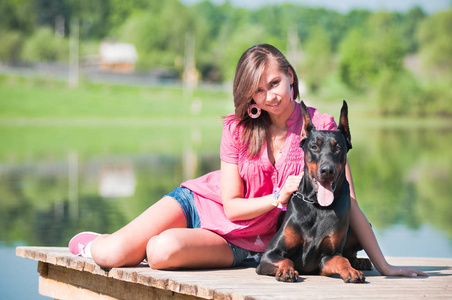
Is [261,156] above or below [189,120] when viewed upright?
below

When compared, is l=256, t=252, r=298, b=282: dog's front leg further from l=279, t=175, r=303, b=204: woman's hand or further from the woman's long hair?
the woman's long hair

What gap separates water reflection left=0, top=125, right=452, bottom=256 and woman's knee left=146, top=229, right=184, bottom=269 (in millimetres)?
4171

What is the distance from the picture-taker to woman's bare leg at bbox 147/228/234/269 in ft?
12.5

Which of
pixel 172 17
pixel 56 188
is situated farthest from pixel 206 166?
pixel 172 17

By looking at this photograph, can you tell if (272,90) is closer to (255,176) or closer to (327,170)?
(255,176)

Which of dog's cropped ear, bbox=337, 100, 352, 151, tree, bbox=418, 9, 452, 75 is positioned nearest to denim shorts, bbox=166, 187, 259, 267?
dog's cropped ear, bbox=337, 100, 352, 151

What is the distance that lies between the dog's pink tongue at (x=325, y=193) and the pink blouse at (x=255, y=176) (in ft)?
1.58

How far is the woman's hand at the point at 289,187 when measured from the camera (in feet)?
11.6

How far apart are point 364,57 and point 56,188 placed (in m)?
52.9

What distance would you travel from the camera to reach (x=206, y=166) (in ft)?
52.9

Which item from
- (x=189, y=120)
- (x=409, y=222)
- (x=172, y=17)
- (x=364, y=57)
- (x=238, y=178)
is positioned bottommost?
(x=409, y=222)

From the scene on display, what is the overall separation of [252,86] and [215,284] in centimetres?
104

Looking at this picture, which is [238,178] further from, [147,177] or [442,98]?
[442,98]

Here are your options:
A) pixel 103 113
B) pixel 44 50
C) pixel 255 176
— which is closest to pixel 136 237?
pixel 255 176
